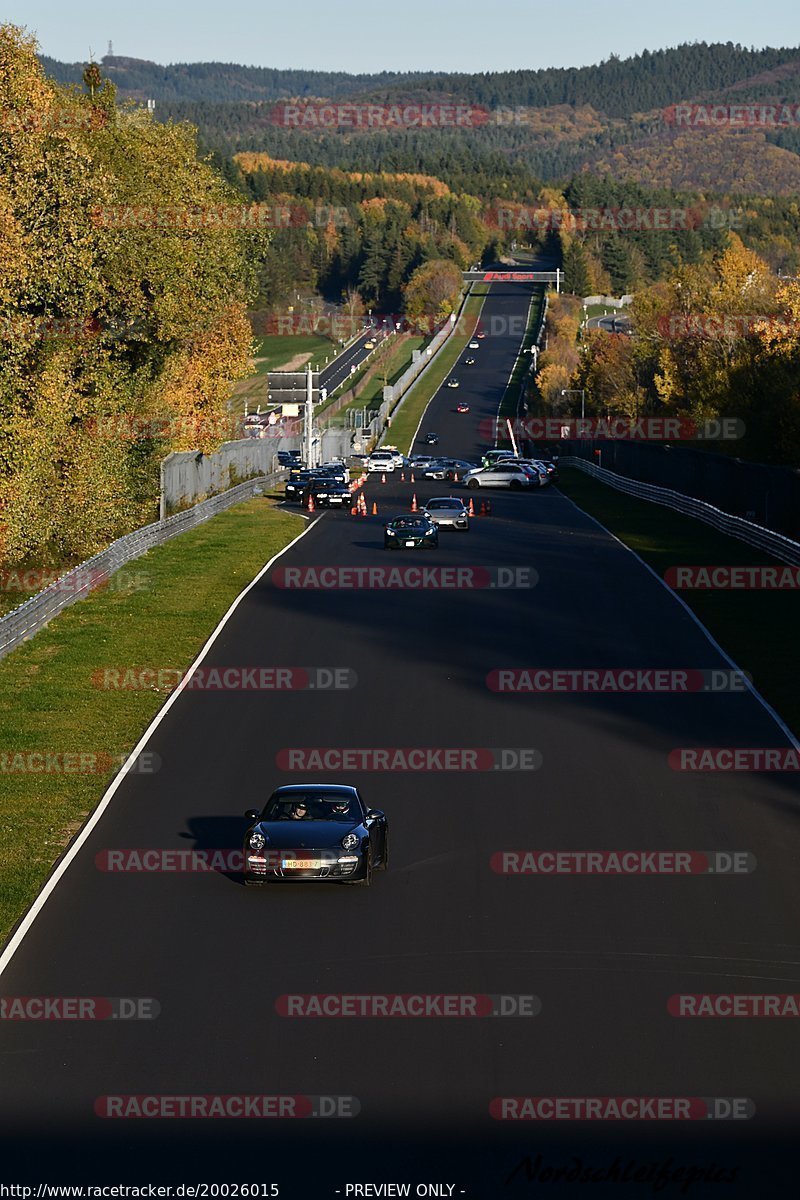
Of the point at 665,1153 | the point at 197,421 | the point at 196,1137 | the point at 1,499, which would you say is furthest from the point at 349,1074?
the point at 197,421

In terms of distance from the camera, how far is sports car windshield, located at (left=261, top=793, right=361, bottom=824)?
19.8 meters

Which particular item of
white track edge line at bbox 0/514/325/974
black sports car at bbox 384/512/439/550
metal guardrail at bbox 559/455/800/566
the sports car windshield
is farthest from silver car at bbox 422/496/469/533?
A: the sports car windshield

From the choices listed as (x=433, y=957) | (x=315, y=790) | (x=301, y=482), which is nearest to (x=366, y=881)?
(x=315, y=790)

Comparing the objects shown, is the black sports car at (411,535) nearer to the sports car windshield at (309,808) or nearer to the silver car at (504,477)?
the silver car at (504,477)

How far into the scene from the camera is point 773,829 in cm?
2188

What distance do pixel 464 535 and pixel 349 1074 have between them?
46.2 m

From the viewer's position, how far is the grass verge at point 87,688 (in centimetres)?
2244

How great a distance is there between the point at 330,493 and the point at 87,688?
42.6 m

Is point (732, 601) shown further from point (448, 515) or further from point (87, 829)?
point (87, 829)

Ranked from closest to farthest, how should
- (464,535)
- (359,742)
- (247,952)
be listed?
1. (247,952)
2. (359,742)
3. (464,535)

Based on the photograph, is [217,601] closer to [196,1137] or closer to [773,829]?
[773,829]

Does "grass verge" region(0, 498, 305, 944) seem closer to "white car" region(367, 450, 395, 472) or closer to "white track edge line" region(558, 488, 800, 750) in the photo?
"white track edge line" region(558, 488, 800, 750)

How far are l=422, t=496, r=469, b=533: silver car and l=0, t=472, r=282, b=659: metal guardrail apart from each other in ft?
32.4

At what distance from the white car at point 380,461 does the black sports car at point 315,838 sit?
8724 cm
